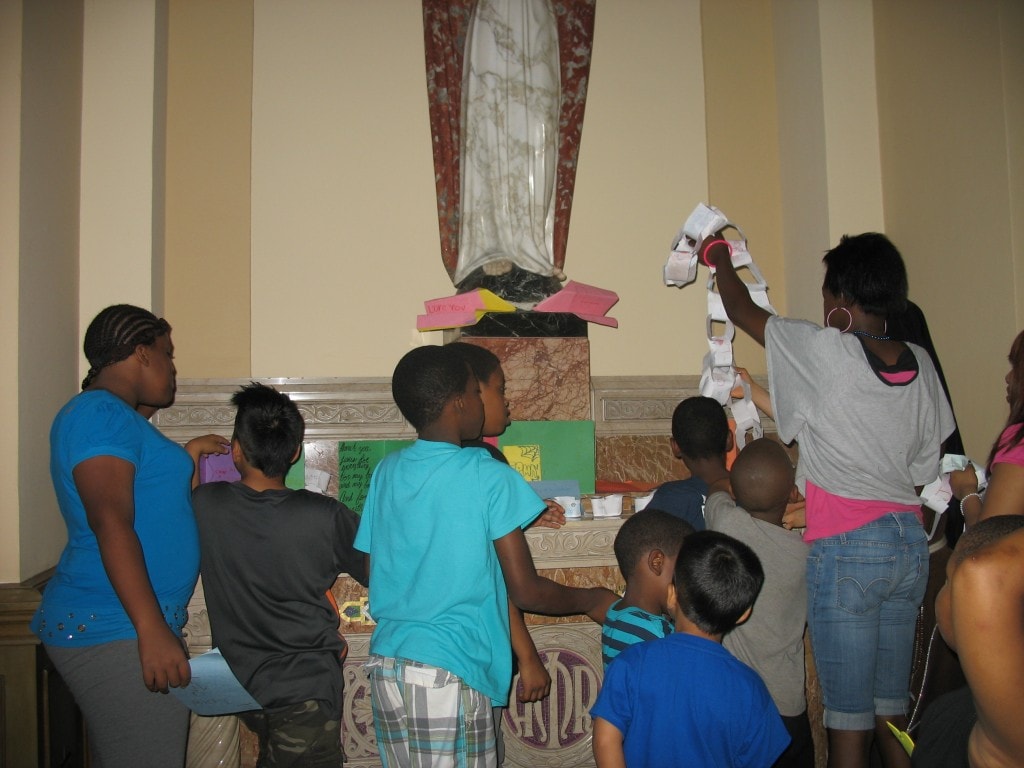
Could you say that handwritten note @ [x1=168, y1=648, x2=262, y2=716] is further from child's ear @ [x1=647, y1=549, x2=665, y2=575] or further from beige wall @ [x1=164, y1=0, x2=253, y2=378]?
beige wall @ [x1=164, y1=0, x2=253, y2=378]

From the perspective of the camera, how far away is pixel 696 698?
156cm

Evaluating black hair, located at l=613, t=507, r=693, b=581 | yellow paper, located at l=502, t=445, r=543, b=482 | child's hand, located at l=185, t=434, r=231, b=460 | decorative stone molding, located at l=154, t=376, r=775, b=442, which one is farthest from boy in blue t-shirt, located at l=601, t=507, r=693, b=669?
decorative stone molding, located at l=154, t=376, r=775, b=442

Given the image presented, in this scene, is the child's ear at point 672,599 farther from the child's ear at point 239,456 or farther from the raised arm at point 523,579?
the child's ear at point 239,456

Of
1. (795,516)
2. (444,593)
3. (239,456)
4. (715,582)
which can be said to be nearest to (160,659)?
(239,456)

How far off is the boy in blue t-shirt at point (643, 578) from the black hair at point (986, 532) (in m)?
0.74

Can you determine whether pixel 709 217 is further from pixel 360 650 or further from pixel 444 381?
pixel 360 650

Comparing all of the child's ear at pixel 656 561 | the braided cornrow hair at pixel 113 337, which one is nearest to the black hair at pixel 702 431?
the child's ear at pixel 656 561

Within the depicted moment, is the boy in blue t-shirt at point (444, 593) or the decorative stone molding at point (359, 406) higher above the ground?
the decorative stone molding at point (359, 406)

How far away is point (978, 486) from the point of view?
2.40 meters

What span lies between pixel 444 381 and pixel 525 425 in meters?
1.65

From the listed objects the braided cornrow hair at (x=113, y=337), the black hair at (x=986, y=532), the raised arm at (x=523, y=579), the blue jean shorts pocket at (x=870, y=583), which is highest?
the braided cornrow hair at (x=113, y=337)

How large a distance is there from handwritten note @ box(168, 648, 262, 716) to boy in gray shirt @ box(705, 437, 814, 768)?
142 cm

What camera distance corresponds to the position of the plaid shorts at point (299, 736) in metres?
2.10

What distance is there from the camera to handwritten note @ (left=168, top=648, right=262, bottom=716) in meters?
1.97
